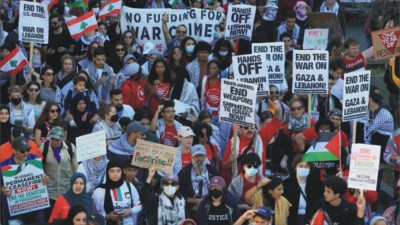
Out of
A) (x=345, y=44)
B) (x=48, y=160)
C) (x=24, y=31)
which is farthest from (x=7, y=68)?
(x=345, y=44)

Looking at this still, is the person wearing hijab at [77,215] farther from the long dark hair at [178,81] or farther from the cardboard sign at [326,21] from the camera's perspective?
the cardboard sign at [326,21]

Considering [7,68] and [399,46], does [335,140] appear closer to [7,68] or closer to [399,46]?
[399,46]

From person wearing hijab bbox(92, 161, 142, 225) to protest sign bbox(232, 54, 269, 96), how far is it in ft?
9.78

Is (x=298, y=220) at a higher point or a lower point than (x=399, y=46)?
lower

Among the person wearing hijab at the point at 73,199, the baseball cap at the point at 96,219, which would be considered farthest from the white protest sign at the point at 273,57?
the baseball cap at the point at 96,219

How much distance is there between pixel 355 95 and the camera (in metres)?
20.2

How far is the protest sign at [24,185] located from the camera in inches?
734

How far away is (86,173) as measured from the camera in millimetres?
19062

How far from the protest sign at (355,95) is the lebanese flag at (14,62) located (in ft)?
15.8

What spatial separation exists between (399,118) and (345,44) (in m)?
1.37

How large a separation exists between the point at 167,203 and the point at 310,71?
12.4 ft

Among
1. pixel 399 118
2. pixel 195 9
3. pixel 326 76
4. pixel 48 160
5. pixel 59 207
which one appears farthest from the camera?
pixel 195 9

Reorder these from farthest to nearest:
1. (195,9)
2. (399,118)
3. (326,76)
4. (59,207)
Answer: (195,9)
(399,118)
(326,76)
(59,207)

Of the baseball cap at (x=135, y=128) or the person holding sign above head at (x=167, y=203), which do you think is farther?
the baseball cap at (x=135, y=128)
